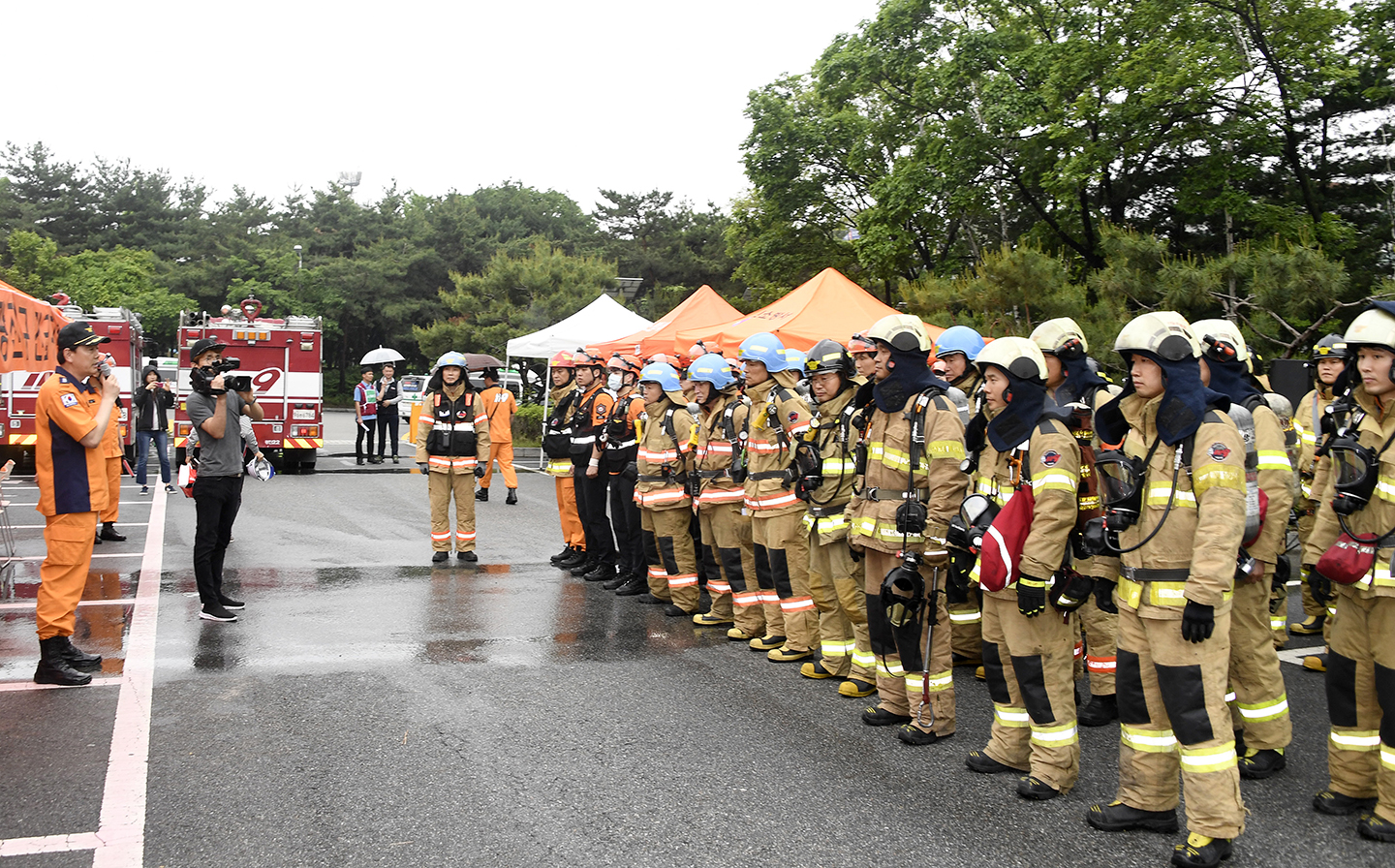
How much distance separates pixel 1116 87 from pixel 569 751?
20.6 meters

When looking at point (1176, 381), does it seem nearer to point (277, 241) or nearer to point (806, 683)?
point (806, 683)

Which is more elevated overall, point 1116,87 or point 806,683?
point 1116,87

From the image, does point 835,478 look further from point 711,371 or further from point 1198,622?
point 1198,622

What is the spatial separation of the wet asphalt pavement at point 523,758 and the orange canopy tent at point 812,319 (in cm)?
532

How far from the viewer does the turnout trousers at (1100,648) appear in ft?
19.3

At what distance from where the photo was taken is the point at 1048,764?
15.3ft

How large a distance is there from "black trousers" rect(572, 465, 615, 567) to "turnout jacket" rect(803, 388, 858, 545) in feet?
11.6

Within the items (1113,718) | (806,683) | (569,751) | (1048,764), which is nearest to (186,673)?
(569,751)

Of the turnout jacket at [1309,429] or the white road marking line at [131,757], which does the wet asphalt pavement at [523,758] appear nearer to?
the white road marking line at [131,757]

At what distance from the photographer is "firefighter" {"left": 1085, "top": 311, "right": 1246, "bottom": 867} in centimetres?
394

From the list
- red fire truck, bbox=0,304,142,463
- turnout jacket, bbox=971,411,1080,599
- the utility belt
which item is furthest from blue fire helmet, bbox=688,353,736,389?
red fire truck, bbox=0,304,142,463

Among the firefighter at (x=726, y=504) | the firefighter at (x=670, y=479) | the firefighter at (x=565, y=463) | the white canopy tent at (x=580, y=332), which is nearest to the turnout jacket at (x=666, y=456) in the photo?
the firefighter at (x=670, y=479)

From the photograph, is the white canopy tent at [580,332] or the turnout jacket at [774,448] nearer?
the turnout jacket at [774,448]

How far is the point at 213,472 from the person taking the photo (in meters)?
7.86
